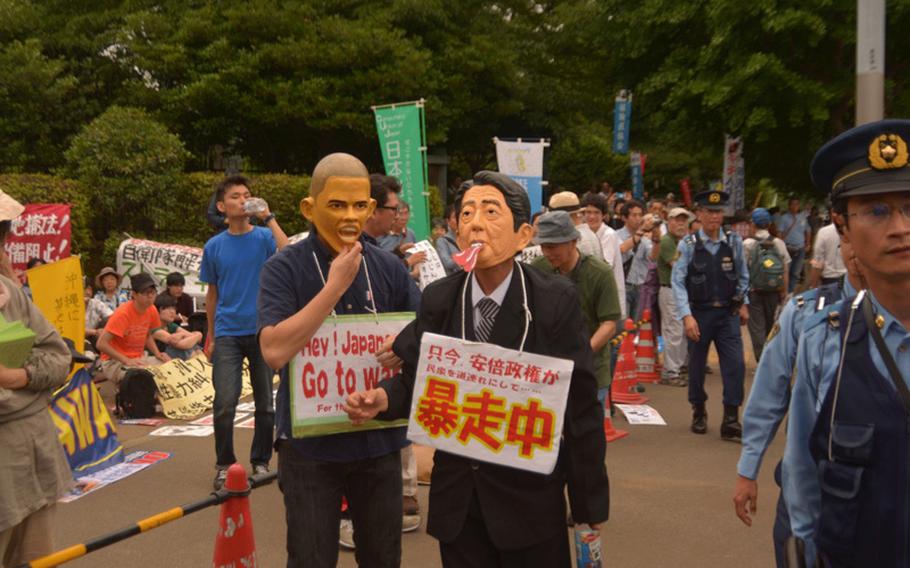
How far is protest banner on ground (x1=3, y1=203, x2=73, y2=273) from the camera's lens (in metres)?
12.2

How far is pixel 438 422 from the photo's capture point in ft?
11.1

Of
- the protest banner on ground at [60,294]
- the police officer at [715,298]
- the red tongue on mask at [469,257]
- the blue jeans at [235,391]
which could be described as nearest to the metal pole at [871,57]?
the police officer at [715,298]

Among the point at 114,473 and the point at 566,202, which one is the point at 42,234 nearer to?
the point at 114,473

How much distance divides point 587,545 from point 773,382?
0.86 m

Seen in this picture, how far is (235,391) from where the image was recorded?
6.46 metres

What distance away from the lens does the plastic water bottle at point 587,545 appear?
3.40 meters

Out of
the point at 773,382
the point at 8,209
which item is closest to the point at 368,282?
the point at 8,209

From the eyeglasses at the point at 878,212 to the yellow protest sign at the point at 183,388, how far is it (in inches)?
301

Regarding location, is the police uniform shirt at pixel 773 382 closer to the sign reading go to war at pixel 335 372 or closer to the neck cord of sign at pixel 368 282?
the sign reading go to war at pixel 335 372

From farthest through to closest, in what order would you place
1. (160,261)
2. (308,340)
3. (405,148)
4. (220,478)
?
(160,261), (405,148), (220,478), (308,340)

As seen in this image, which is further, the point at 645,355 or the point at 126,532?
the point at 645,355

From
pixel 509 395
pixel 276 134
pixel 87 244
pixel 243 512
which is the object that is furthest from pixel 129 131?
pixel 509 395

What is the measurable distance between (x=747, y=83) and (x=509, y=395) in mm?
15355

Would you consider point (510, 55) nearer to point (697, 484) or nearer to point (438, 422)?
point (697, 484)
